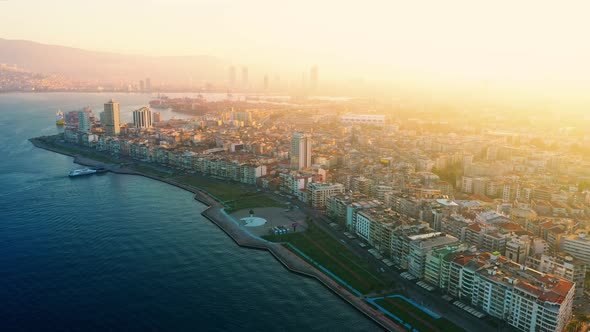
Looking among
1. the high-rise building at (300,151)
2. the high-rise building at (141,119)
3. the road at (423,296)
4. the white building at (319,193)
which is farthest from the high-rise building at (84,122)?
the road at (423,296)

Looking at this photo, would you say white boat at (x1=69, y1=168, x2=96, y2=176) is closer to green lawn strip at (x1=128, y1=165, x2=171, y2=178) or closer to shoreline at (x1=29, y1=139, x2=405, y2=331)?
green lawn strip at (x1=128, y1=165, x2=171, y2=178)

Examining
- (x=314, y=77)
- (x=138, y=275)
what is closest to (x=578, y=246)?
(x=138, y=275)

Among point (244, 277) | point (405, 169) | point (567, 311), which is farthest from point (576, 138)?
point (244, 277)

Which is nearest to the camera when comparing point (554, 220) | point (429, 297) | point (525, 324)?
point (525, 324)

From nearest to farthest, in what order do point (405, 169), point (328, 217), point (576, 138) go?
point (328, 217) < point (405, 169) < point (576, 138)

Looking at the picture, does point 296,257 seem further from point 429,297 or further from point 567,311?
point 567,311

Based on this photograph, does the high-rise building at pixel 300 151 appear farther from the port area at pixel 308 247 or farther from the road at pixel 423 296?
the road at pixel 423 296
